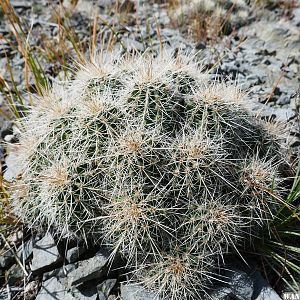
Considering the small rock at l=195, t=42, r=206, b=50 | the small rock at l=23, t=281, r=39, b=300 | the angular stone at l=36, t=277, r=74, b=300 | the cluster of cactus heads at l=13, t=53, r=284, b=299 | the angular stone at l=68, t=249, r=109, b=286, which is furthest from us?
the small rock at l=195, t=42, r=206, b=50

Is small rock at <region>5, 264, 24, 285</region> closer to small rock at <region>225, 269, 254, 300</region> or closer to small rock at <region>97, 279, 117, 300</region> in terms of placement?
small rock at <region>97, 279, 117, 300</region>

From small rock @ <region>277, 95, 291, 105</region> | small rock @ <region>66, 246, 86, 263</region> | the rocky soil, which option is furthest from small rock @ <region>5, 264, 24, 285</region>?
small rock @ <region>277, 95, 291, 105</region>

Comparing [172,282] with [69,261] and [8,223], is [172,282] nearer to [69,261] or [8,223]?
[69,261]

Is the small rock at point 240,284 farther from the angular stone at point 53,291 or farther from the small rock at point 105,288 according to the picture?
the angular stone at point 53,291

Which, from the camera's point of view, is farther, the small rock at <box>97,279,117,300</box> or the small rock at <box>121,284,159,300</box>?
the small rock at <box>97,279,117,300</box>

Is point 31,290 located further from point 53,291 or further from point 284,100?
point 284,100

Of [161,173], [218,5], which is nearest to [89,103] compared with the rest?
[161,173]
